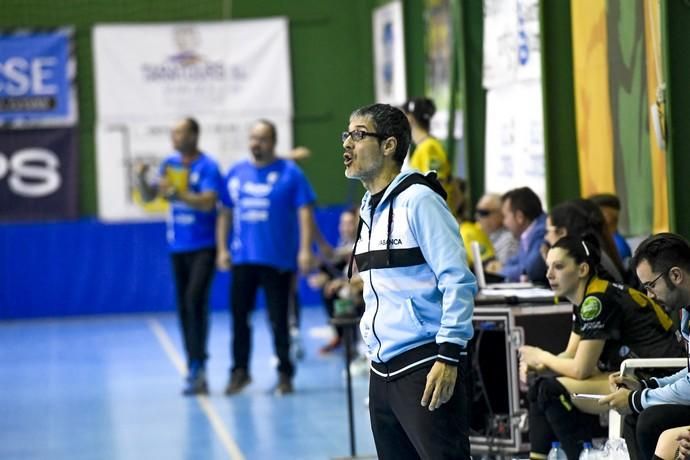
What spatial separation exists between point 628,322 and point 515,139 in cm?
517

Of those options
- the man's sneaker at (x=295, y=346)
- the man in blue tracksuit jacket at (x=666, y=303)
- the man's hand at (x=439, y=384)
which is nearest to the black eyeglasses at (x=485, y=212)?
the man's sneaker at (x=295, y=346)

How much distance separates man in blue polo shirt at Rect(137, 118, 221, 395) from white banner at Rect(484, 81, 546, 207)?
2375mm

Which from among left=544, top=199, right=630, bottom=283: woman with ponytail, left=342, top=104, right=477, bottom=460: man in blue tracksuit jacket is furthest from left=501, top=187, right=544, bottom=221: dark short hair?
left=342, top=104, right=477, bottom=460: man in blue tracksuit jacket

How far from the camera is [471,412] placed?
6.47m

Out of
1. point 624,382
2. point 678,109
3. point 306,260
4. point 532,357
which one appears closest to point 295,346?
point 306,260

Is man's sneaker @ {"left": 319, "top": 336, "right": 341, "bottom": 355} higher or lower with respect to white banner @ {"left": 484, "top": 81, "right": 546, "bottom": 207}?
lower

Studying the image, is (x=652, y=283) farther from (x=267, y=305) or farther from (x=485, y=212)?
(x=267, y=305)

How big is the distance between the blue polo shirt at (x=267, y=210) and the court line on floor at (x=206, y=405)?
1.14 metres

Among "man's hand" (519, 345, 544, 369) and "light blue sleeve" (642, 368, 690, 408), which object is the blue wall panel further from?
"light blue sleeve" (642, 368, 690, 408)

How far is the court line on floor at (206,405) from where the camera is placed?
766 centimetres

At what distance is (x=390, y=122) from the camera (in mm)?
4211

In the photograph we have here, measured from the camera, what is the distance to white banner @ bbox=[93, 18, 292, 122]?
55.0ft

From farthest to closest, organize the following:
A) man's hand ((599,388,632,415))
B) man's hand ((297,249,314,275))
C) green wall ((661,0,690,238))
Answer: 1. man's hand ((297,249,314,275))
2. green wall ((661,0,690,238))
3. man's hand ((599,388,632,415))

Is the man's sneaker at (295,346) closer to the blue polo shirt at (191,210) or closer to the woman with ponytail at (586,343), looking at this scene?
the blue polo shirt at (191,210)
